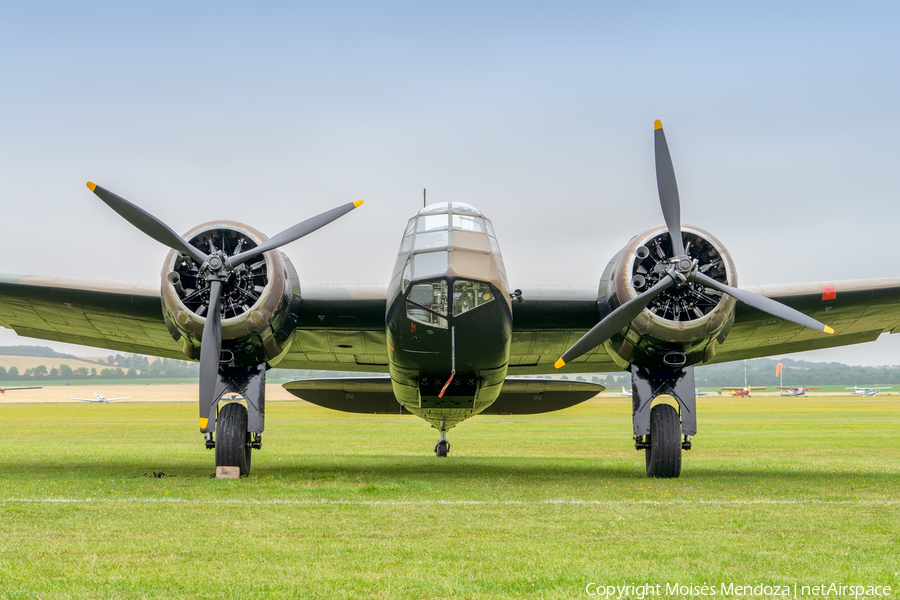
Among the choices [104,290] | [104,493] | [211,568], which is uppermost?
[104,290]

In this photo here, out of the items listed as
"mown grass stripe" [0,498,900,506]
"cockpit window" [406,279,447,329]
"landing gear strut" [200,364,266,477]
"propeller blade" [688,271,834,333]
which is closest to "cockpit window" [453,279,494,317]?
"cockpit window" [406,279,447,329]

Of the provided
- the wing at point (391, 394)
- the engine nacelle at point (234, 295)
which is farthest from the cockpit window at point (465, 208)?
the wing at point (391, 394)

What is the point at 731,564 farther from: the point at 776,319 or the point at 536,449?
the point at 536,449

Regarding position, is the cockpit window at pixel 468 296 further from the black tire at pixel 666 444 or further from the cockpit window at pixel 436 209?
the black tire at pixel 666 444

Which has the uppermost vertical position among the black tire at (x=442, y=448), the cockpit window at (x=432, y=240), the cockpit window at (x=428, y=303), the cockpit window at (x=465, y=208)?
the cockpit window at (x=465, y=208)

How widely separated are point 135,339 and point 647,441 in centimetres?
1019

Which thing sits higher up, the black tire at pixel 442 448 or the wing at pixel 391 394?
the wing at pixel 391 394

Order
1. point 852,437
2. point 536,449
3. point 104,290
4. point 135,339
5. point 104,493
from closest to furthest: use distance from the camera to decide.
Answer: point 104,493 < point 104,290 < point 135,339 < point 536,449 < point 852,437

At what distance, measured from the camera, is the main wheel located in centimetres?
1312

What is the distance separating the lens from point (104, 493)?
1108 cm

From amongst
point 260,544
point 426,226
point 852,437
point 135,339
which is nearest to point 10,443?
point 135,339

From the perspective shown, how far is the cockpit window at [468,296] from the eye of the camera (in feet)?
37.9

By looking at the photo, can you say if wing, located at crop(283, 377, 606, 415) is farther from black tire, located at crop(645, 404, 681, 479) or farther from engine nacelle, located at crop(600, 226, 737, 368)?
engine nacelle, located at crop(600, 226, 737, 368)

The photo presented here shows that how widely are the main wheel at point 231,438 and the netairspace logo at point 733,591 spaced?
8.75 metres
